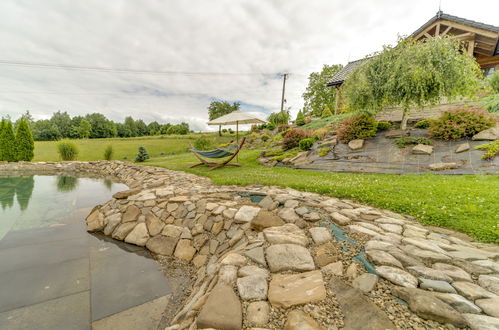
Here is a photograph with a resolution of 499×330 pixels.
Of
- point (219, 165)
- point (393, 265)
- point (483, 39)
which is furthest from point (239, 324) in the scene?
point (483, 39)

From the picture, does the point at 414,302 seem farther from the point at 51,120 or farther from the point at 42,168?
the point at 51,120

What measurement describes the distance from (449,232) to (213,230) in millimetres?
2836

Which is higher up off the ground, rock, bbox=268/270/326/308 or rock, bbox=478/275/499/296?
rock, bbox=478/275/499/296

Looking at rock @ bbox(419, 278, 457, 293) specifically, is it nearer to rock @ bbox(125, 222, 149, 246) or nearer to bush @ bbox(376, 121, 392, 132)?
rock @ bbox(125, 222, 149, 246)

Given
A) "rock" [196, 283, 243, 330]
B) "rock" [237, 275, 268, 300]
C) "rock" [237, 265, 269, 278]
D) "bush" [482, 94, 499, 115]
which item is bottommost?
"rock" [196, 283, 243, 330]

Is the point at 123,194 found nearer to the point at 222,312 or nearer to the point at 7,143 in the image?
the point at 222,312

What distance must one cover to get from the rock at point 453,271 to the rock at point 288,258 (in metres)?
0.88

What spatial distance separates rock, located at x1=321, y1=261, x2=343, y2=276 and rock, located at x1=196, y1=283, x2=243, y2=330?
2.23 feet

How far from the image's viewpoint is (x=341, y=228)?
78.3 inches

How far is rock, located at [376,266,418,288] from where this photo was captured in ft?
3.93

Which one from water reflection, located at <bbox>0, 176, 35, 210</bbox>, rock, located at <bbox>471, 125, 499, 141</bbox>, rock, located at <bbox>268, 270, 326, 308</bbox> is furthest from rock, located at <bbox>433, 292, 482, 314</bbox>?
water reflection, located at <bbox>0, 176, 35, 210</bbox>

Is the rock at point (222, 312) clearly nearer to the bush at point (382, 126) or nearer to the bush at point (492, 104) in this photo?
the bush at point (382, 126)

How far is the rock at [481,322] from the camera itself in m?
0.89

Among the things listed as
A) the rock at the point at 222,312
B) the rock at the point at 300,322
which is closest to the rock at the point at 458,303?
the rock at the point at 300,322
